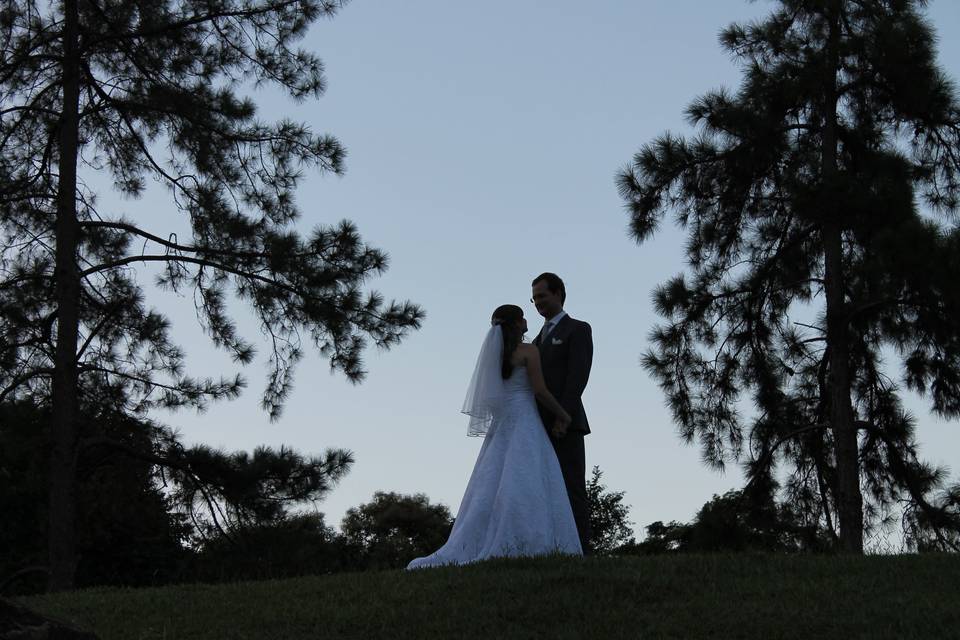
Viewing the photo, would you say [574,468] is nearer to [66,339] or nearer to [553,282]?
[553,282]

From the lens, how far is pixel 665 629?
712cm

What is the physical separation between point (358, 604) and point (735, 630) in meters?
2.58

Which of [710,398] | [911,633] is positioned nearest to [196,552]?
[710,398]

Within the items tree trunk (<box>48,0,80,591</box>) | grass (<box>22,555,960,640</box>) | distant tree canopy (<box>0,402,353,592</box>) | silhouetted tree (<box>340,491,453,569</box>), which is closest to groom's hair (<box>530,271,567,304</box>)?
grass (<box>22,555,960,640</box>)

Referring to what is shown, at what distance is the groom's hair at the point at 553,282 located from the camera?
31.3 ft

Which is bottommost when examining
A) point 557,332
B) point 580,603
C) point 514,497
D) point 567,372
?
point 580,603

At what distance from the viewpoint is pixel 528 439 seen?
9305mm

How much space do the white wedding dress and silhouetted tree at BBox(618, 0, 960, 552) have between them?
6.20 m

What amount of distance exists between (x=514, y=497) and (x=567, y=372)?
111cm

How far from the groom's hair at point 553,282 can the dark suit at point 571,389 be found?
0.22m

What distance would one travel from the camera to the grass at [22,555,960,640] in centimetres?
720

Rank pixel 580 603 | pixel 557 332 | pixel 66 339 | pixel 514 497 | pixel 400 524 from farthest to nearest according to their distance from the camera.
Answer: pixel 400 524
pixel 66 339
pixel 557 332
pixel 514 497
pixel 580 603

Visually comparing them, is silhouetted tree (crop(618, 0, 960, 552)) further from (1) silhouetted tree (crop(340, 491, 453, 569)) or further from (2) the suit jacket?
(1) silhouetted tree (crop(340, 491, 453, 569))

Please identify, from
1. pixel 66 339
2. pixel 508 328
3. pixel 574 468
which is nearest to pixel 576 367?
pixel 508 328
